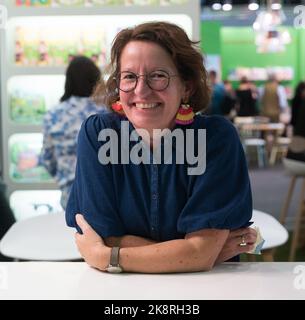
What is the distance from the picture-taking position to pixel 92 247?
151 centimetres

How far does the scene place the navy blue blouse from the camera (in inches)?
59.6

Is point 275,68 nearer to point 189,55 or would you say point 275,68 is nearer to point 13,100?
point 13,100

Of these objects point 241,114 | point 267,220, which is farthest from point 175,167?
point 241,114

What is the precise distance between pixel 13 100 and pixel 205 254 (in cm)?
317

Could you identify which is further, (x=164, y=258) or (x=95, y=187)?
(x=95, y=187)

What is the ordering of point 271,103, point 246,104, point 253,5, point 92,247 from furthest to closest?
point 253,5 < point 271,103 < point 246,104 < point 92,247

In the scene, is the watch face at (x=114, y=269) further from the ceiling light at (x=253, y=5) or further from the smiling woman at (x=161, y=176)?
the ceiling light at (x=253, y=5)

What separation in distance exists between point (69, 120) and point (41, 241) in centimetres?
141

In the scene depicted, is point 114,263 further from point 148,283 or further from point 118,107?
point 118,107

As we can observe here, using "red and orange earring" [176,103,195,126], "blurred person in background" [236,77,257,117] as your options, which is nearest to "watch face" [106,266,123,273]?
"red and orange earring" [176,103,195,126]

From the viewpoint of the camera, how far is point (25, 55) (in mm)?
4348

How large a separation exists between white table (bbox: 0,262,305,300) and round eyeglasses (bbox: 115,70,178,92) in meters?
0.49

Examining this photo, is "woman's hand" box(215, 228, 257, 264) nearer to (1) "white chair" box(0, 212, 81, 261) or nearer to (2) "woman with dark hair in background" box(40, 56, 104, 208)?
(1) "white chair" box(0, 212, 81, 261)

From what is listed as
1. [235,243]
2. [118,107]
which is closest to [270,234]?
[235,243]
